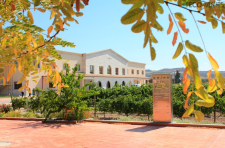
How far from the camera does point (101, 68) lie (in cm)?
3788

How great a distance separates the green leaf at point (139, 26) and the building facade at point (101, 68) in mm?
28246

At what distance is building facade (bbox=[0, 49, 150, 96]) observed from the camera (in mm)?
30277

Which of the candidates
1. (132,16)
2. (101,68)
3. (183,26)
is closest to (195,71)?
(183,26)

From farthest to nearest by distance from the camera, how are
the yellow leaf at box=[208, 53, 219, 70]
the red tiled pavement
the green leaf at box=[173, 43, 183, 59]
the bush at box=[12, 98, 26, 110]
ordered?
the bush at box=[12, 98, 26, 110], the red tiled pavement, the green leaf at box=[173, 43, 183, 59], the yellow leaf at box=[208, 53, 219, 70]

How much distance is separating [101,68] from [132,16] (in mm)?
36920

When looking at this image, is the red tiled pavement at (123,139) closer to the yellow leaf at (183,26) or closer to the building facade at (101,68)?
the yellow leaf at (183,26)

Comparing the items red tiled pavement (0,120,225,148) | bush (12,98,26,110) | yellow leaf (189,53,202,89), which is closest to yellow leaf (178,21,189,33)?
yellow leaf (189,53,202,89)

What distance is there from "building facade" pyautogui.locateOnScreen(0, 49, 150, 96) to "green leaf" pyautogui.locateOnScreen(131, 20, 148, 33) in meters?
28.2

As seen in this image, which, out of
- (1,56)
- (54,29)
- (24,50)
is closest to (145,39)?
(54,29)

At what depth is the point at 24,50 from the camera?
2541mm

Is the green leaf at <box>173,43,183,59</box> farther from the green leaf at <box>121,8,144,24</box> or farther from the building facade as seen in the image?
the building facade

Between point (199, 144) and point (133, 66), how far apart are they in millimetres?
40492

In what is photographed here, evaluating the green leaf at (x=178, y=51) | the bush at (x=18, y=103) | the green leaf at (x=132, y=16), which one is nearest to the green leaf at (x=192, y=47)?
the green leaf at (x=178, y=51)

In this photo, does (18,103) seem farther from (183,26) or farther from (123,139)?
(183,26)
